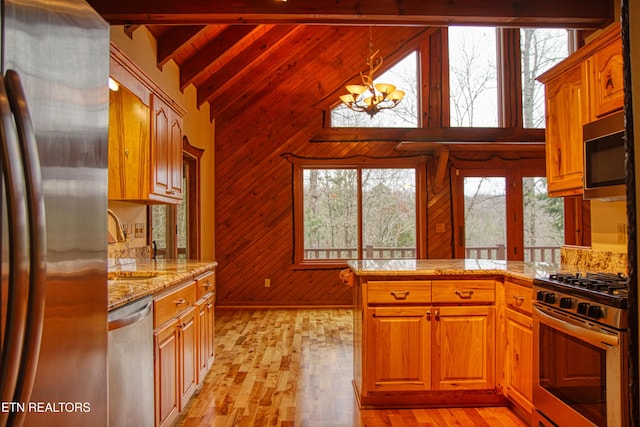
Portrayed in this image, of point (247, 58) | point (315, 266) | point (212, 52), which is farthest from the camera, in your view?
point (315, 266)

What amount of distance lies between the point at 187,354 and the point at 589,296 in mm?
2268

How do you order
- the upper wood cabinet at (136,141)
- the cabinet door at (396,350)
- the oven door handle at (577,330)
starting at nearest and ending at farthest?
1. the oven door handle at (577,330)
2. the cabinet door at (396,350)
3. the upper wood cabinet at (136,141)

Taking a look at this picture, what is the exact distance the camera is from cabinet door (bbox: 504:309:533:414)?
242 centimetres

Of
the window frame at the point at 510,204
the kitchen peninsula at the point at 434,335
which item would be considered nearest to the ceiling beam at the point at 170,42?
the kitchen peninsula at the point at 434,335

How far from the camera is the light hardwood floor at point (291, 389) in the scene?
2586 mm

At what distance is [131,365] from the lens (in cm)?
183

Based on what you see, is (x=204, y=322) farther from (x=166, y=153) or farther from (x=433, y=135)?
(x=433, y=135)

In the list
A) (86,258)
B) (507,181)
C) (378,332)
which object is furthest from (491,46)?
(86,258)

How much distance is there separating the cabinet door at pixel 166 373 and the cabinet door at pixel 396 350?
46.4 inches

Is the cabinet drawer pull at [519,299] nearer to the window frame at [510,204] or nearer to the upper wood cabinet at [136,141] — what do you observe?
the upper wood cabinet at [136,141]

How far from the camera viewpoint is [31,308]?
757mm

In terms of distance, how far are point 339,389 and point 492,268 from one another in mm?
1419

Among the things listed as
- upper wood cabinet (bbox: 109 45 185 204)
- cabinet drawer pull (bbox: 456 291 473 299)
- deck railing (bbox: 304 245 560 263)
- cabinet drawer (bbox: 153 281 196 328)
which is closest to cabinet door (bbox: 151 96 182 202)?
upper wood cabinet (bbox: 109 45 185 204)

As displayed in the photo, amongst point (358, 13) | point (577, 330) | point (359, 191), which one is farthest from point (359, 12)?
point (359, 191)
